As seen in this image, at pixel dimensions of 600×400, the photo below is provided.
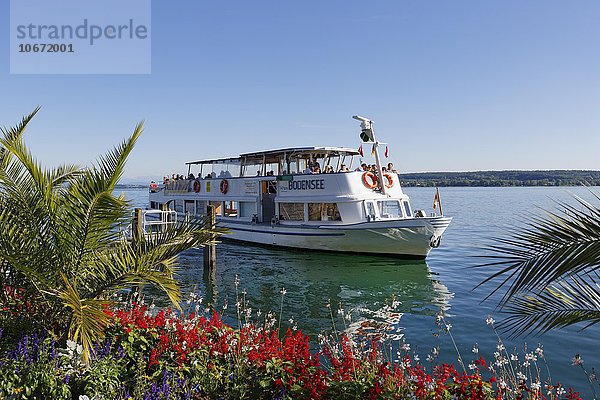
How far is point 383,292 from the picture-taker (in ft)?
48.9

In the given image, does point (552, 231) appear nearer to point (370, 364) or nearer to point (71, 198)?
point (370, 364)

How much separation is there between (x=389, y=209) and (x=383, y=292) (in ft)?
24.8

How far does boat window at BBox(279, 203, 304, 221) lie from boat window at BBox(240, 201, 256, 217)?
1994 millimetres

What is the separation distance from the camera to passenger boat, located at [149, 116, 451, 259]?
19.6m

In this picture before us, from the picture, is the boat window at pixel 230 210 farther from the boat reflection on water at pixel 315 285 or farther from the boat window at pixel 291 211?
the boat reflection on water at pixel 315 285

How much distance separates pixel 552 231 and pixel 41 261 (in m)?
5.49

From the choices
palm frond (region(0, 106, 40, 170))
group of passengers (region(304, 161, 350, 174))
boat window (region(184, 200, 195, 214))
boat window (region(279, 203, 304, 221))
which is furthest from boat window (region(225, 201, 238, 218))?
palm frond (region(0, 106, 40, 170))

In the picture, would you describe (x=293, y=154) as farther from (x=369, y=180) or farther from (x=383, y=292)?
(x=383, y=292)

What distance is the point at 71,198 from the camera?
5.75 metres

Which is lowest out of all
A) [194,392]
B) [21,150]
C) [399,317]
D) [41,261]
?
[399,317]

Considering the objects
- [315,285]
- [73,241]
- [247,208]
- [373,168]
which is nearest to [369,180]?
[373,168]

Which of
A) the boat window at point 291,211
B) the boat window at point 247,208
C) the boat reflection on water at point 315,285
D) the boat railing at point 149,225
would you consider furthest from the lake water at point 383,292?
the boat window at point 247,208

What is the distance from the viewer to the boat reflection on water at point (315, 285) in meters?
12.6

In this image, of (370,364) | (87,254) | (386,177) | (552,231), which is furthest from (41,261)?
(386,177)
